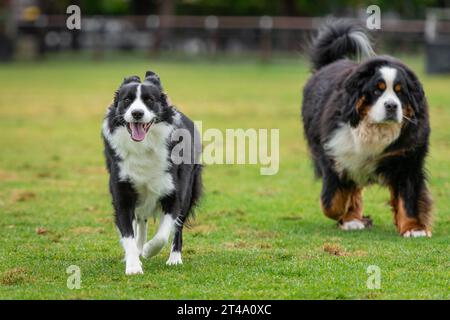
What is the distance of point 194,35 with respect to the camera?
39.8 metres

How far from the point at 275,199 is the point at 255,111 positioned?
403 inches

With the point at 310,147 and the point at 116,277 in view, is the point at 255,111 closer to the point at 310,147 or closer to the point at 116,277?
the point at 310,147

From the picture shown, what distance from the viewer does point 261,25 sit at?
38.2m

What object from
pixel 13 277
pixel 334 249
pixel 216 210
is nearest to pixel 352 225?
pixel 334 249

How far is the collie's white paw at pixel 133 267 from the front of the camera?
21.8 feet

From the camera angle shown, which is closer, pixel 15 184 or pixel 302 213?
pixel 302 213

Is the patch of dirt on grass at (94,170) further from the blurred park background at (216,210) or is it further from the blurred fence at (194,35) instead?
the blurred fence at (194,35)

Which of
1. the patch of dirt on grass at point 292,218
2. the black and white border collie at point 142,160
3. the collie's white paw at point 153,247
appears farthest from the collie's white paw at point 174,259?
the patch of dirt on grass at point 292,218

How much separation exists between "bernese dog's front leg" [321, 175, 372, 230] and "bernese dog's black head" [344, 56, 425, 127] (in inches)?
32.9

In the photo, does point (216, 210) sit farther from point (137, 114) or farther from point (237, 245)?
point (137, 114)

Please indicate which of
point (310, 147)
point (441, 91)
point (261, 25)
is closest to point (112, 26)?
point (261, 25)

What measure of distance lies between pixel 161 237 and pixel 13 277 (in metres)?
1.16

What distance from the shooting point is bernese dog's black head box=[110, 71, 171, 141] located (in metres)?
6.56

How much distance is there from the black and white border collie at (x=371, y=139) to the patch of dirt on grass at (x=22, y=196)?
12.0 feet
